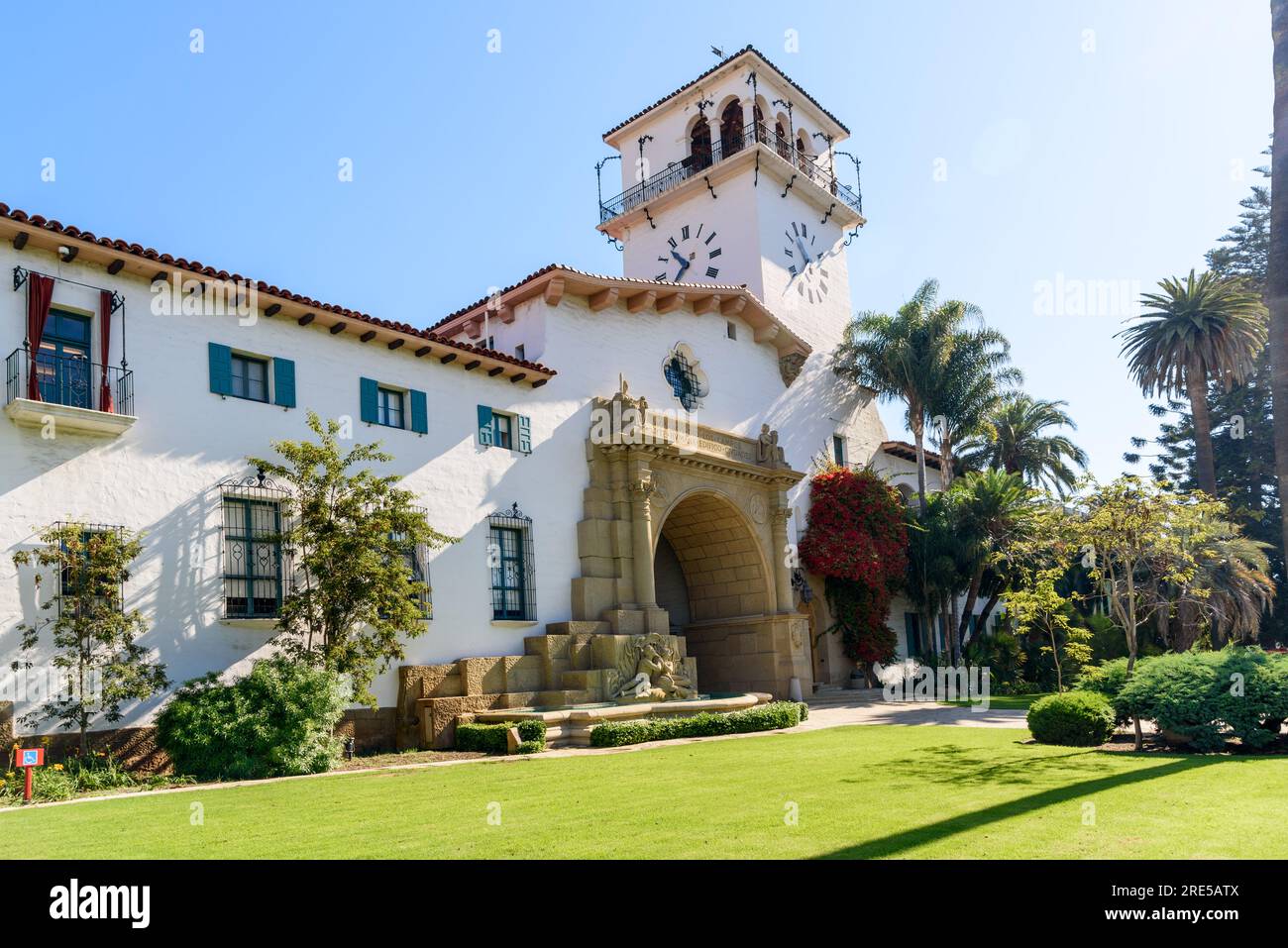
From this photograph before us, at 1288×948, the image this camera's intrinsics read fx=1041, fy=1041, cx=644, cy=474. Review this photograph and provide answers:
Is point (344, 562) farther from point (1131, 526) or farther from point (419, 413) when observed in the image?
point (1131, 526)

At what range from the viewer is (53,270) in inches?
707

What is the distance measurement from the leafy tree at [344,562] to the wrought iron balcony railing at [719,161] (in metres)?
24.5

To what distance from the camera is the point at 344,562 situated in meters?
19.2

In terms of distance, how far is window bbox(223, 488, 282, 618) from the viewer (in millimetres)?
19453

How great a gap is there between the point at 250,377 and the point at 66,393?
12.2ft

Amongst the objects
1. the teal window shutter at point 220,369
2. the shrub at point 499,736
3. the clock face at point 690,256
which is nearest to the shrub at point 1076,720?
the shrub at point 499,736

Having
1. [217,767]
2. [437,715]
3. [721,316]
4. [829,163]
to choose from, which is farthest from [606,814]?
[829,163]

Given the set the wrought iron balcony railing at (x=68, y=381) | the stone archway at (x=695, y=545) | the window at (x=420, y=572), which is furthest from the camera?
the stone archway at (x=695, y=545)

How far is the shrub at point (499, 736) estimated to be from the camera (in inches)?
806

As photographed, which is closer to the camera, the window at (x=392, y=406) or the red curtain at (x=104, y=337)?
the red curtain at (x=104, y=337)

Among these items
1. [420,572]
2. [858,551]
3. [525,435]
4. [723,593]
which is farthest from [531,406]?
[858,551]

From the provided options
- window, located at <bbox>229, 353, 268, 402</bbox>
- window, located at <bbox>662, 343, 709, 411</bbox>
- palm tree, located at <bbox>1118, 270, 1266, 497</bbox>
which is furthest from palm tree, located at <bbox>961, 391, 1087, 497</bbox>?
window, located at <bbox>229, 353, 268, 402</bbox>

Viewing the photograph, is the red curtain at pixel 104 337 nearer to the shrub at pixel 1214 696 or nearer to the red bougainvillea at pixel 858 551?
the shrub at pixel 1214 696
